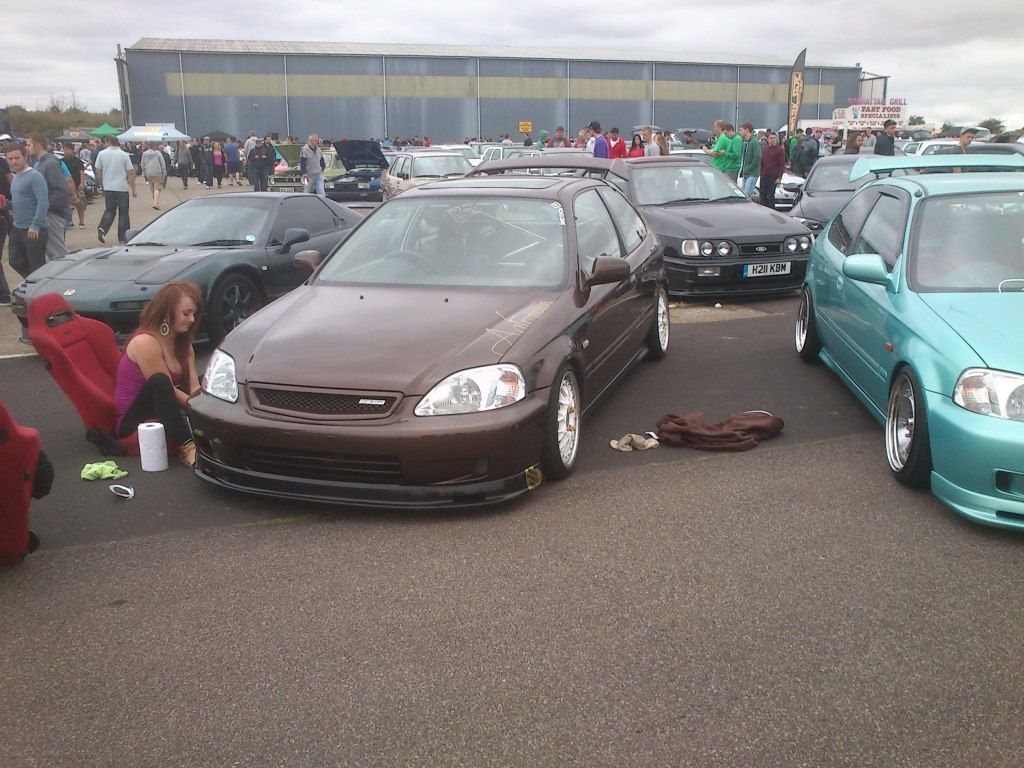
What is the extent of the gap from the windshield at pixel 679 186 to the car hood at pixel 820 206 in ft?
5.43

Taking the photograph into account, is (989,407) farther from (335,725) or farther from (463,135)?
(463,135)

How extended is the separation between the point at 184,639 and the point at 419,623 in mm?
843

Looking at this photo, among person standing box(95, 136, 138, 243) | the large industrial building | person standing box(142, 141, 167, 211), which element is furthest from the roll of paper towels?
the large industrial building

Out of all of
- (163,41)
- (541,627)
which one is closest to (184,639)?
(541,627)

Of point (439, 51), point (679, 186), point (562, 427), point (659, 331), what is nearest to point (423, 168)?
point (679, 186)

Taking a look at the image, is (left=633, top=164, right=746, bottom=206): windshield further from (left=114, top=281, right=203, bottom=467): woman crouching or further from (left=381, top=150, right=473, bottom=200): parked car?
(left=381, top=150, right=473, bottom=200): parked car

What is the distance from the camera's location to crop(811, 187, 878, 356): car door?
6176 mm

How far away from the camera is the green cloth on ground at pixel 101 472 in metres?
5.08

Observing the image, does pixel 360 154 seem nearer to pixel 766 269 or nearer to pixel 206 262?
pixel 766 269

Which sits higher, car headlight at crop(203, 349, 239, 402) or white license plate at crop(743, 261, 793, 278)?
car headlight at crop(203, 349, 239, 402)

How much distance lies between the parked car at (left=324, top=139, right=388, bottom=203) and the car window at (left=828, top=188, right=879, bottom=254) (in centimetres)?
2131

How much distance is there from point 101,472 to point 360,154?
2462 centimetres

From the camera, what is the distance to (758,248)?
9.96 m

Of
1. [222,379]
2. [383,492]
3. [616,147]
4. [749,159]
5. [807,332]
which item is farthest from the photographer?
[749,159]
